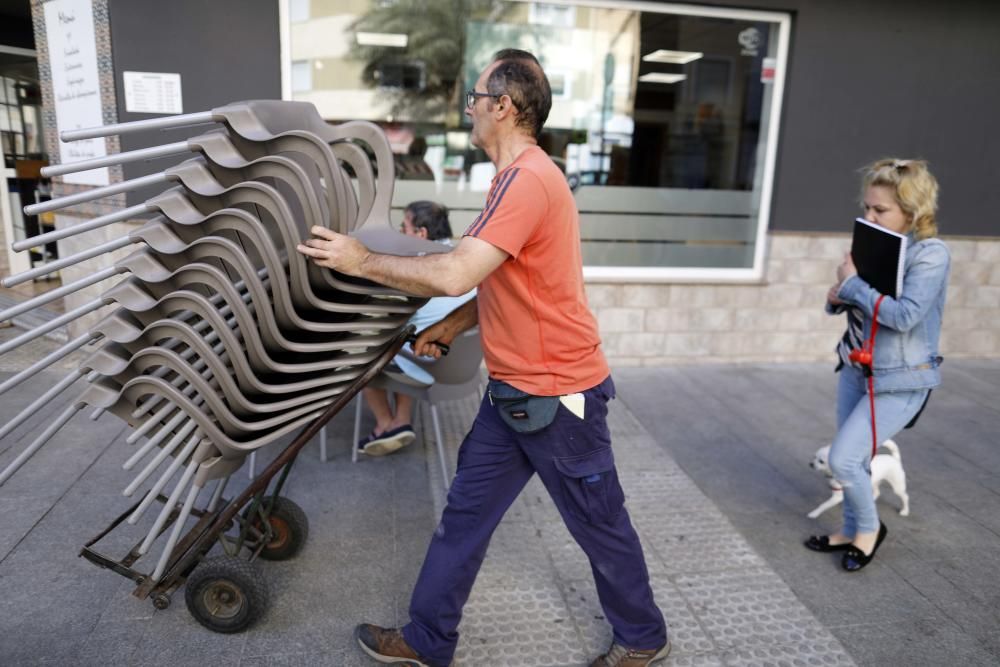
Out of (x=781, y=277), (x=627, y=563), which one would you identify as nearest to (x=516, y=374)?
(x=627, y=563)

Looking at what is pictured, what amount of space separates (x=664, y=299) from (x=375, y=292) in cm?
432

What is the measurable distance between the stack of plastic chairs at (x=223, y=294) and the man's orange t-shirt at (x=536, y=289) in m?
0.25

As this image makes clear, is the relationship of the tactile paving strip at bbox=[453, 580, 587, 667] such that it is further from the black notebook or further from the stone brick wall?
the stone brick wall

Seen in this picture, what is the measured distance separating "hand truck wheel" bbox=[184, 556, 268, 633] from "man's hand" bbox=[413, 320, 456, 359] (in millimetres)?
963

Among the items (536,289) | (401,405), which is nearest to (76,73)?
(401,405)

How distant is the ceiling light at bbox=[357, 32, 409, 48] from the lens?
572cm

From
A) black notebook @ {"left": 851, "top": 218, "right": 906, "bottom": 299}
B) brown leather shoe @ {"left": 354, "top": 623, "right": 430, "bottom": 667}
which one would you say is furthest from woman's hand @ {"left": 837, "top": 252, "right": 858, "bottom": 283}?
brown leather shoe @ {"left": 354, "top": 623, "right": 430, "bottom": 667}

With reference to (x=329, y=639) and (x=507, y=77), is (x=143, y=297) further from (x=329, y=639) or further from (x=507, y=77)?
(x=329, y=639)

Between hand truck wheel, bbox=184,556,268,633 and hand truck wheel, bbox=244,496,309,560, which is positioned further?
hand truck wheel, bbox=244,496,309,560

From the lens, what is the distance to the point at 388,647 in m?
2.35

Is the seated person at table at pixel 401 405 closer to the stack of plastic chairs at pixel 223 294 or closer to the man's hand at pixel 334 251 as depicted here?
the stack of plastic chairs at pixel 223 294

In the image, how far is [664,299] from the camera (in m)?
5.96

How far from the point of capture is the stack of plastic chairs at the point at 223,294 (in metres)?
1.79

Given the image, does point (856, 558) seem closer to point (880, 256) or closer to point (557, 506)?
point (880, 256)
